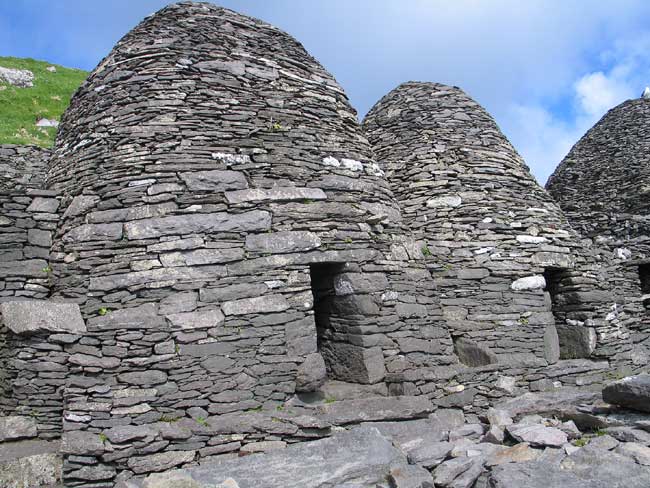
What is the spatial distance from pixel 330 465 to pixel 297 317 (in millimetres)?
1871

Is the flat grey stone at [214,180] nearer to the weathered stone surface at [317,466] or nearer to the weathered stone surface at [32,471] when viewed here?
the weathered stone surface at [317,466]

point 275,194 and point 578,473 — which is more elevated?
point 275,194

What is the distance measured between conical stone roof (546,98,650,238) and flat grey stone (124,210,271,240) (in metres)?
11.9

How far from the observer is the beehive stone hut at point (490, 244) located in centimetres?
918

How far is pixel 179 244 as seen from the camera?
6359 mm

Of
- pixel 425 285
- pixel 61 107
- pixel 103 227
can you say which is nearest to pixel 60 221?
pixel 103 227

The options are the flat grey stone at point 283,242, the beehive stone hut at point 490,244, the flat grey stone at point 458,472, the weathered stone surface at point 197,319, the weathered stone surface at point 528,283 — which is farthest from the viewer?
the weathered stone surface at point 528,283

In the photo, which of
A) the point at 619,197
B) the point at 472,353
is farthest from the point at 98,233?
the point at 619,197

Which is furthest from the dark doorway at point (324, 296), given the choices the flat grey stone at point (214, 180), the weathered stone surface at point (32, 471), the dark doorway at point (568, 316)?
the dark doorway at point (568, 316)

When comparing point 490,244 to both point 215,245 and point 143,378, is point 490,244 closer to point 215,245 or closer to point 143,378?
point 215,245

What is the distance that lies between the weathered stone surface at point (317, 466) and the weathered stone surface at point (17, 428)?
1774mm

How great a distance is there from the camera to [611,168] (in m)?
18.5

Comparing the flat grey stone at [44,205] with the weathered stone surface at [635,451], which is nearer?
the weathered stone surface at [635,451]

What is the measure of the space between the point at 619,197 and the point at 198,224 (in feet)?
53.7
